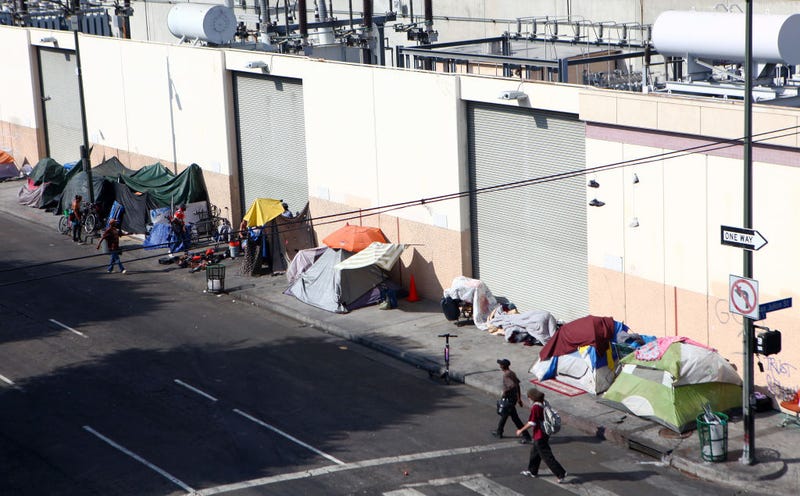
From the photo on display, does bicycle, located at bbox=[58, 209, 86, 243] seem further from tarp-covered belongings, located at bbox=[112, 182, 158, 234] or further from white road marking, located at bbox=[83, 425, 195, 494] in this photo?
white road marking, located at bbox=[83, 425, 195, 494]

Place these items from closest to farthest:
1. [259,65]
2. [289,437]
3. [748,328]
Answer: [748,328], [289,437], [259,65]

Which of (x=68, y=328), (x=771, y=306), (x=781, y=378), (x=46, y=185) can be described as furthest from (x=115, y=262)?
(x=771, y=306)

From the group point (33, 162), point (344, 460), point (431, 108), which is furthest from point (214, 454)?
point (33, 162)

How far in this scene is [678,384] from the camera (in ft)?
66.7

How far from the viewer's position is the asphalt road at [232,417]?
1867 centimetres

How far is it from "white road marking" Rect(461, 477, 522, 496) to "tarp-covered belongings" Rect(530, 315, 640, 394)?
4.36 m

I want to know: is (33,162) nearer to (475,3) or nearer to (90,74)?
(90,74)

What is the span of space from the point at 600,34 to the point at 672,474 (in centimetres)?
2005

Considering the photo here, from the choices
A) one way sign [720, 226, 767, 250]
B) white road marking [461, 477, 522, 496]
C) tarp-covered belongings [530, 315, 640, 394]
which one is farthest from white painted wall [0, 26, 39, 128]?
one way sign [720, 226, 767, 250]

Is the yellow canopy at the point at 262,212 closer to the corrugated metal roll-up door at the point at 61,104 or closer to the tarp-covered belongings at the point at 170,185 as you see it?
the tarp-covered belongings at the point at 170,185

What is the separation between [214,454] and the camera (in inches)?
782

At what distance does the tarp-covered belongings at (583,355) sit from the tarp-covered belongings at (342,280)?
6.39 m

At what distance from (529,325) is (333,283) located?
220 inches

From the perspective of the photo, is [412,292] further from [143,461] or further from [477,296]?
[143,461]
